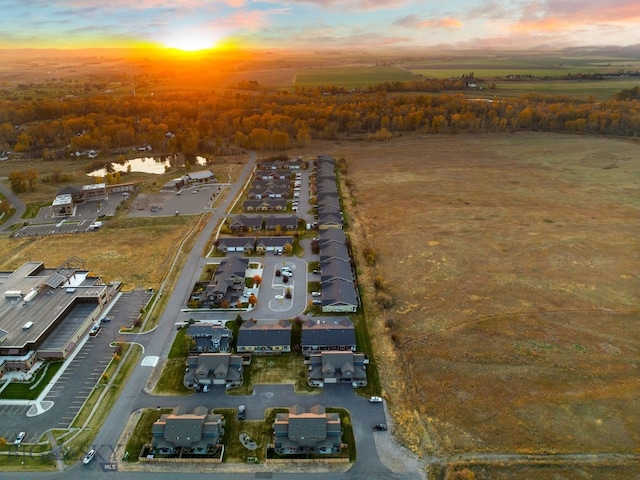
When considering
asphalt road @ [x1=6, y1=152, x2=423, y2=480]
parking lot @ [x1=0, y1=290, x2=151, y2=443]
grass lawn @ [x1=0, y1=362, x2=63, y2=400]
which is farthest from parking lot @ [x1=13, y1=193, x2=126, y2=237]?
grass lawn @ [x1=0, y1=362, x2=63, y2=400]

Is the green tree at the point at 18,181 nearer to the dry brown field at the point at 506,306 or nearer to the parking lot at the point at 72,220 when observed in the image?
the parking lot at the point at 72,220

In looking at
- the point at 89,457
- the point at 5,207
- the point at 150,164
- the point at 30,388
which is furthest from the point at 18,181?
the point at 89,457

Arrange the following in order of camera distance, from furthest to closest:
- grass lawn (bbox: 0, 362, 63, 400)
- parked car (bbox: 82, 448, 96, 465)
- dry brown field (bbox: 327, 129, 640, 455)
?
grass lawn (bbox: 0, 362, 63, 400)
dry brown field (bbox: 327, 129, 640, 455)
parked car (bbox: 82, 448, 96, 465)

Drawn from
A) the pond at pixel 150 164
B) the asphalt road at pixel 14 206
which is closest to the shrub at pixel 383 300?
the asphalt road at pixel 14 206

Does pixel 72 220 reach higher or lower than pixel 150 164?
Answer: lower

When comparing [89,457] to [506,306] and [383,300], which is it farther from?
[506,306]

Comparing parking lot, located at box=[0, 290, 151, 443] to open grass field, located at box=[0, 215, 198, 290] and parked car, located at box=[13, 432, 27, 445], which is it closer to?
parked car, located at box=[13, 432, 27, 445]

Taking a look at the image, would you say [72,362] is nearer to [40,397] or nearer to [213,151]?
[40,397]
